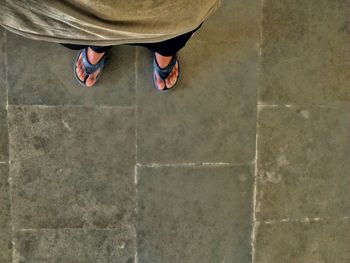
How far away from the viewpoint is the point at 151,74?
177 centimetres

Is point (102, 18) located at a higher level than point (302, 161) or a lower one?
higher

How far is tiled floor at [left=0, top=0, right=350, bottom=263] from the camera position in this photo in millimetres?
1752

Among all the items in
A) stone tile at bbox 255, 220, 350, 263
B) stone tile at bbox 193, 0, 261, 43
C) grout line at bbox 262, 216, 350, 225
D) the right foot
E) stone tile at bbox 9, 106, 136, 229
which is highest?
stone tile at bbox 193, 0, 261, 43

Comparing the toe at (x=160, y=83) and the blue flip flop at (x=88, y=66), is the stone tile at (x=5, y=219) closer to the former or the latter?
the blue flip flop at (x=88, y=66)

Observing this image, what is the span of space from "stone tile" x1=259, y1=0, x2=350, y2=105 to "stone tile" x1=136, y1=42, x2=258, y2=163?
8 centimetres

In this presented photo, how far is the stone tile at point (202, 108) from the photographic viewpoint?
1784mm

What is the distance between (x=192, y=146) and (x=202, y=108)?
15 centimetres

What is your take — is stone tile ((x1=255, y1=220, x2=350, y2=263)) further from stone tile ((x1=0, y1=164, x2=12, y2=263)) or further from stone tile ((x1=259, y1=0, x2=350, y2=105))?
stone tile ((x1=0, y1=164, x2=12, y2=263))

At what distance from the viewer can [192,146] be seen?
1814 millimetres

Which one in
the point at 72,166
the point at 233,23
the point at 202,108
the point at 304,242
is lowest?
the point at 304,242

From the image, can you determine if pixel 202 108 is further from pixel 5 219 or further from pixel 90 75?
pixel 5 219

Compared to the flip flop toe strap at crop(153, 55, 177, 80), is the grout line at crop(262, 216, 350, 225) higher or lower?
lower

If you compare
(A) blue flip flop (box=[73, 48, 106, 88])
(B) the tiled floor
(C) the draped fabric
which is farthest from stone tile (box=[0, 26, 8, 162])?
(C) the draped fabric

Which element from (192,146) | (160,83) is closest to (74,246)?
(192,146)
